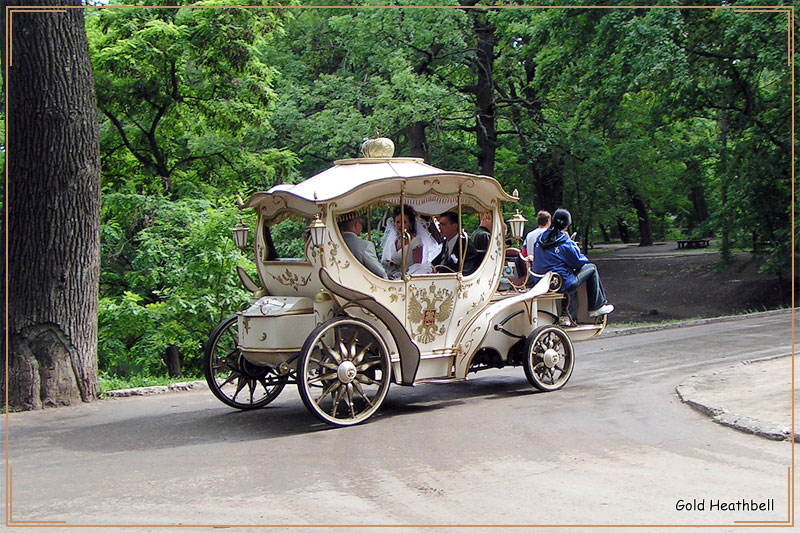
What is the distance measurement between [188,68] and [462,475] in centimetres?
1712

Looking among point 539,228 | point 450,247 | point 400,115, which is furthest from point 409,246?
point 400,115

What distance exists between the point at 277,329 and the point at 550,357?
3503mm

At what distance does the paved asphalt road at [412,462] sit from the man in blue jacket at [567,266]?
100 centimetres

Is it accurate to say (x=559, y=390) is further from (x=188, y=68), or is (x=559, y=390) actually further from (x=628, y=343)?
(x=188, y=68)

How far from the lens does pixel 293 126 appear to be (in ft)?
87.7

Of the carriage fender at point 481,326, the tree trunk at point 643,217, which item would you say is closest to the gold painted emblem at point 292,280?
the carriage fender at point 481,326

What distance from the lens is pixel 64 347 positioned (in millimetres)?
11320

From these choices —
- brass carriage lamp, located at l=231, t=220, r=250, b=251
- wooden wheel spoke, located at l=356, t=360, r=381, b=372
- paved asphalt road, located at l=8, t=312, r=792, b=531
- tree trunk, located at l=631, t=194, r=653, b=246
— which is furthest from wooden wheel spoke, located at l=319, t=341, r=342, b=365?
tree trunk, located at l=631, t=194, r=653, b=246

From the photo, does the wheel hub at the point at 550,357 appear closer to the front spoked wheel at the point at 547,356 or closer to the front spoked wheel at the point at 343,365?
the front spoked wheel at the point at 547,356

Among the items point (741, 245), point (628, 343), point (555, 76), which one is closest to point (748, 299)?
point (741, 245)

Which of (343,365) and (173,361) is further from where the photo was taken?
(173,361)

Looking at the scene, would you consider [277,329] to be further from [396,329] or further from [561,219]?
[561,219]

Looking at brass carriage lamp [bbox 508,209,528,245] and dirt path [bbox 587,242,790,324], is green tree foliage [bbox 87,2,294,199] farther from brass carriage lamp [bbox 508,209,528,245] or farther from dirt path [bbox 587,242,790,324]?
→ brass carriage lamp [bbox 508,209,528,245]

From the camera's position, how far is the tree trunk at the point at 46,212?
1113 centimetres
